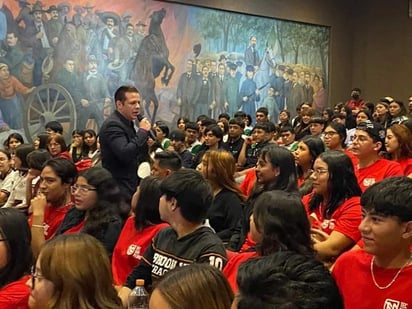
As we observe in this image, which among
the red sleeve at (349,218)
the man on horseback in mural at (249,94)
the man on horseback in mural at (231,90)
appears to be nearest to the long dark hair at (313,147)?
the red sleeve at (349,218)

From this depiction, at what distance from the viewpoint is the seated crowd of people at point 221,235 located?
1681 millimetres

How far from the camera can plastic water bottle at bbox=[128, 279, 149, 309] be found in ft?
9.72

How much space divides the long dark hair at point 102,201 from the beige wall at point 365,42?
516 inches

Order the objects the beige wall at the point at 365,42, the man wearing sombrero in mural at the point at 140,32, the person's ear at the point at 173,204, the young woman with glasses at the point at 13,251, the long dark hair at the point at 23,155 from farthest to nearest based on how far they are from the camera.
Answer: the beige wall at the point at 365,42 → the man wearing sombrero in mural at the point at 140,32 → the long dark hair at the point at 23,155 → the person's ear at the point at 173,204 → the young woman with glasses at the point at 13,251

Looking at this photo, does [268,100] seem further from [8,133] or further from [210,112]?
[8,133]

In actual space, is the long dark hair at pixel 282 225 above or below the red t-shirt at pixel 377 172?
above

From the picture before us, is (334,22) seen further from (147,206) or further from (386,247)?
(386,247)

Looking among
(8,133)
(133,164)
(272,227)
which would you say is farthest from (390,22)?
(272,227)

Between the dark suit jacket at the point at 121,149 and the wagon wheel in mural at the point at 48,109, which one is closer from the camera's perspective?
the dark suit jacket at the point at 121,149

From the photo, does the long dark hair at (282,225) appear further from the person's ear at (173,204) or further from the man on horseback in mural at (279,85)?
the man on horseback in mural at (279,85)

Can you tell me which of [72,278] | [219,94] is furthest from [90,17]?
[72,278]

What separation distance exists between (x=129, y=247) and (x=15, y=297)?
46.0 inches

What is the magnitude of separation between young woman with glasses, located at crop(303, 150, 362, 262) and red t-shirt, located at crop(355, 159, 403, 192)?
3.52ft

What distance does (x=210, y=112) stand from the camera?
48.6 ft
